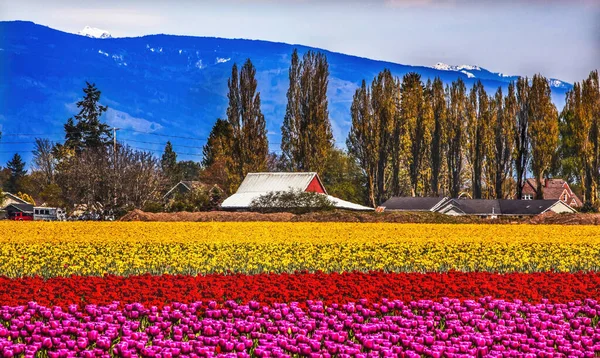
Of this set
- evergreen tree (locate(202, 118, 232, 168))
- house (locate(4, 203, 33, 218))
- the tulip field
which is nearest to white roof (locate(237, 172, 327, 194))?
evergreen tree (locate(202, 118, 232, 168))

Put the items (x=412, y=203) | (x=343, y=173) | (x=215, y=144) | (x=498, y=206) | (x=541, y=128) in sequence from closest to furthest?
1. (x=541, y=128)
2. (x=498, y=206)
3. (x=412, y=203)
4. (x=343, y=173)
5. (x=215, y=144)

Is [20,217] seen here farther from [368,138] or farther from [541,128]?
[541,128]

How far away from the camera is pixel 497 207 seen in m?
69.9

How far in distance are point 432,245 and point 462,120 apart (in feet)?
169

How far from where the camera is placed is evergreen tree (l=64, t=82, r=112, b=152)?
327 ft

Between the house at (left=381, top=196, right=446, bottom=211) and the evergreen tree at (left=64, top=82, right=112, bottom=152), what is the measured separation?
39161 millimetres

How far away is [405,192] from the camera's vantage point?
9175 centimetres

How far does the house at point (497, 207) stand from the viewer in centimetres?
6725

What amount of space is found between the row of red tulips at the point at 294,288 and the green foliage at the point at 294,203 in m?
39.6

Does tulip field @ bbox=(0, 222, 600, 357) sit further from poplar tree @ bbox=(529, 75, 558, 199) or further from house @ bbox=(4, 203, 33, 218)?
house @ bbox=(4, 203, 33, 218)

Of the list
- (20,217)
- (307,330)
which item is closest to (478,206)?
(20,217)

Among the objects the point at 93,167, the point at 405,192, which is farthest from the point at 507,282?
the point at 405,192

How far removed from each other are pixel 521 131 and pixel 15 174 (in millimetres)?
85388

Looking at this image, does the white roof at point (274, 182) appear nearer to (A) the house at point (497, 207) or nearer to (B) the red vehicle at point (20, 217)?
(A) the house at point (497, 207)
